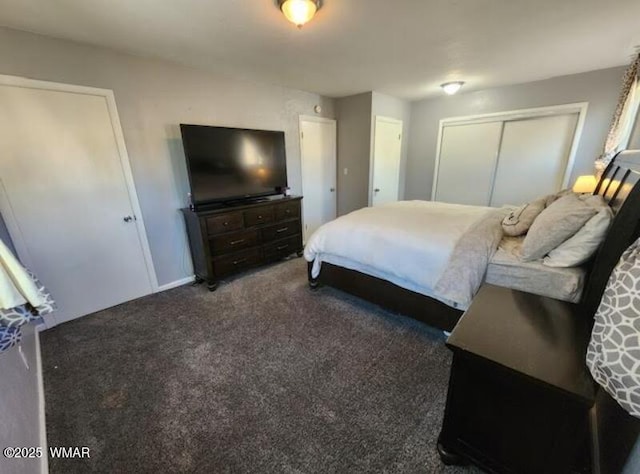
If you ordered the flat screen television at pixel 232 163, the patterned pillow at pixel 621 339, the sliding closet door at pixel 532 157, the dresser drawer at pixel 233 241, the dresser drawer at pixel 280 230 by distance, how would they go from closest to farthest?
1. the patterned pillow at pixel 621 339
2. the flat screen television at pixel 232 163
3. the dresser drawer at pixel 233 241
4. the dresser drawer at pixel 280 230
5. the sliding closet door at pixel 532 157

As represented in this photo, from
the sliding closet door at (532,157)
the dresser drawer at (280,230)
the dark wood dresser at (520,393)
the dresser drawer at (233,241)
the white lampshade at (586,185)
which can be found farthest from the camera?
the sliding closet door at (532,157)

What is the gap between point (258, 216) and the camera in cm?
319

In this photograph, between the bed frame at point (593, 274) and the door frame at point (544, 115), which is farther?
the door frame at point (544, 115)

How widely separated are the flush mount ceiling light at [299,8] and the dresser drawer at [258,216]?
1924 millimetres

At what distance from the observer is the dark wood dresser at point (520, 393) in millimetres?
909

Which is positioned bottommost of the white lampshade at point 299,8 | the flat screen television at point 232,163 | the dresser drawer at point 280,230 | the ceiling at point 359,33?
the dresser drawer at point 280,230

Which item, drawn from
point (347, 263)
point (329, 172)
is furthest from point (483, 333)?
point (329, 172)

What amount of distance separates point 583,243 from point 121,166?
11.9ft

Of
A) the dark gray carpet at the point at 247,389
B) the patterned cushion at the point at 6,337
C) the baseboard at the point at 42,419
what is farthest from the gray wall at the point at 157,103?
the patterned cushion at the point at 6,337

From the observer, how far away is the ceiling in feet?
5.68

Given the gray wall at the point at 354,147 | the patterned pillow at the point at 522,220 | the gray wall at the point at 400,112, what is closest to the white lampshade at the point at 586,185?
the patterned pillow at the point at 522,220

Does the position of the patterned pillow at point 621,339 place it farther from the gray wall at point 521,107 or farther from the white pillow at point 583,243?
the gray wall at point 521,107

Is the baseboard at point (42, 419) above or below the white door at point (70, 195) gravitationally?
below

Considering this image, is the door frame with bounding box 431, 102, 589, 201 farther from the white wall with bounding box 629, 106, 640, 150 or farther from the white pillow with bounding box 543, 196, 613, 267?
the white pillow with bounding box 543, 196, 613, 267
